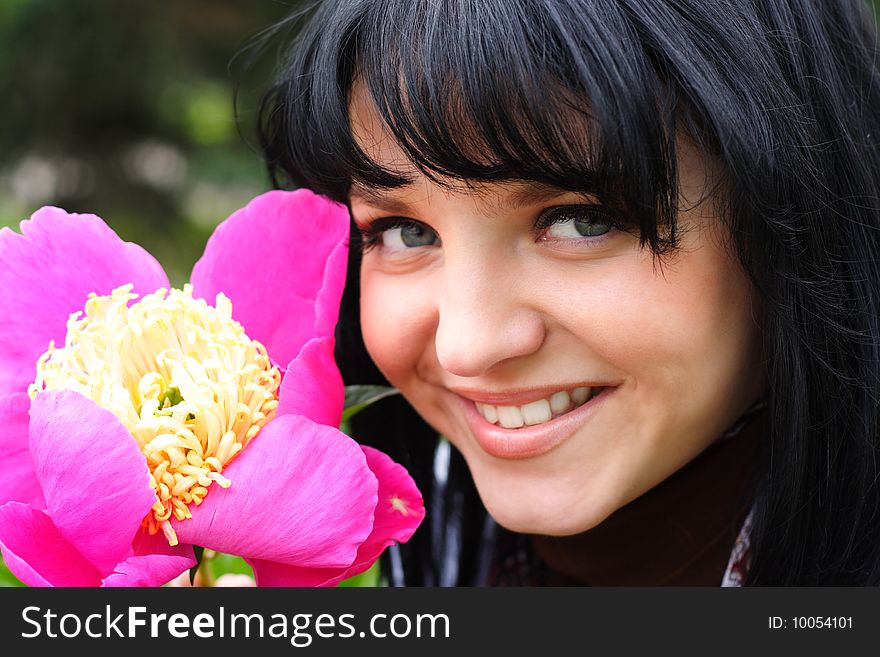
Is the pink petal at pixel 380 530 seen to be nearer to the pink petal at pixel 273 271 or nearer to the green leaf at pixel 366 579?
the pink petal at pixel 273 271

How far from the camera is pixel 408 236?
92 cm

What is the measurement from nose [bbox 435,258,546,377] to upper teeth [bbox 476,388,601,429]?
8 cm

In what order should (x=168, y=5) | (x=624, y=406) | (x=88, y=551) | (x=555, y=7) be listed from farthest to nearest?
1. (x=168, y=5)
2. (x=624, y=406)
3. (x=555, y=7)
4. (x=88, y=551)

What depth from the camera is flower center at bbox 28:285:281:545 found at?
660 mm

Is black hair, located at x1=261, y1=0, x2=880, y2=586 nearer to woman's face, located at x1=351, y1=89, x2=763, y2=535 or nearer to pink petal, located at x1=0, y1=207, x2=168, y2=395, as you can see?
woman's face, located at x1=351, y1=89, x2=763, y2=535

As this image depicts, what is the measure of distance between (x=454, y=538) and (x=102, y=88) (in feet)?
7.58

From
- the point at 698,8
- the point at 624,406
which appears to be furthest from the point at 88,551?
the point at 698,8

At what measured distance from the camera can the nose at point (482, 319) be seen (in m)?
0.79

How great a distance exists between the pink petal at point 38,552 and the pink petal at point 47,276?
0.15 meters

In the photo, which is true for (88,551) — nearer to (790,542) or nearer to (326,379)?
(326,379)

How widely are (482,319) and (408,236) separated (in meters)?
0.17

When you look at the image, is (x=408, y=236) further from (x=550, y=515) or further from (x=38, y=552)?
→ (x=38, y=552)

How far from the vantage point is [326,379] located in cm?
72
